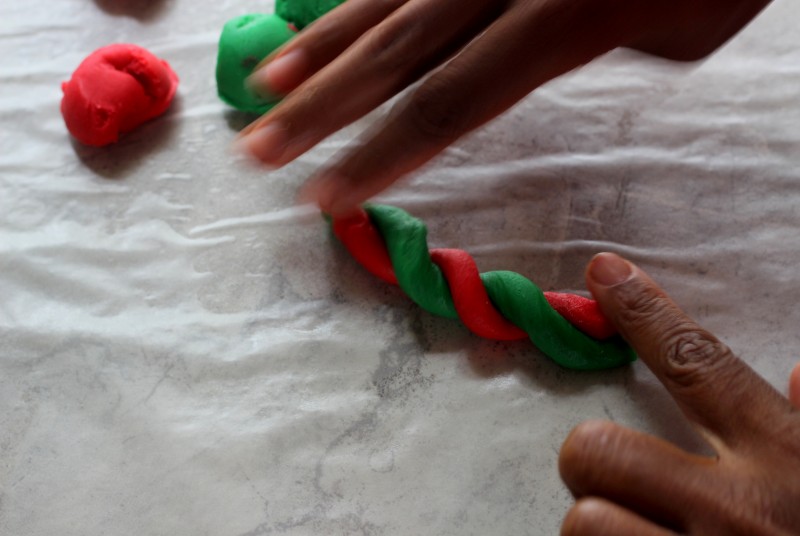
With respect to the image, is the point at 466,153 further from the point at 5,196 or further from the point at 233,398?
the point at 5,196

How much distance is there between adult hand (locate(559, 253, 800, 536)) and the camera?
0.71 m

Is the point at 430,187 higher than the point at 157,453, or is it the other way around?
the point at 430,187

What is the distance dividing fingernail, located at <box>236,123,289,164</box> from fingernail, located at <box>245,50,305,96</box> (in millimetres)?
108

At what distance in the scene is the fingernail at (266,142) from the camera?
2.97 feet

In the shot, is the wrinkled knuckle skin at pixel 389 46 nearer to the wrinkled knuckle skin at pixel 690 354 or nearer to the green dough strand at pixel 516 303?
the green dough strand at pixel 516 303

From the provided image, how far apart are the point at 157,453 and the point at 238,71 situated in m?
0.61

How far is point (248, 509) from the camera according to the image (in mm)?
917

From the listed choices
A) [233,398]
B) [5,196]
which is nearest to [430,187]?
[233,398]

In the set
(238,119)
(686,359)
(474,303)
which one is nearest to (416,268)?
(474,303)

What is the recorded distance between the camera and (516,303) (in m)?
0.98

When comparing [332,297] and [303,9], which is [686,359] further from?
[303,9]

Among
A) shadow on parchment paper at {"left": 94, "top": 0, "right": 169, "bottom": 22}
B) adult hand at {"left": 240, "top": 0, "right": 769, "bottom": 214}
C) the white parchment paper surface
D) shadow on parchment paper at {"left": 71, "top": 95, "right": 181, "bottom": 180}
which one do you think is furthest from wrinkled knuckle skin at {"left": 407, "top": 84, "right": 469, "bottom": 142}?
shadow on parchment paper at {"left": 94, "top": 0, "right": 169, "bottom": 22}

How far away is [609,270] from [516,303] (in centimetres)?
13

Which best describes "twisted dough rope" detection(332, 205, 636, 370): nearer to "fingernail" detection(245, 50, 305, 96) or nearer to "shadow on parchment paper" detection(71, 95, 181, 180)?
"fingernail" detection(245, 50, 305, 96)
